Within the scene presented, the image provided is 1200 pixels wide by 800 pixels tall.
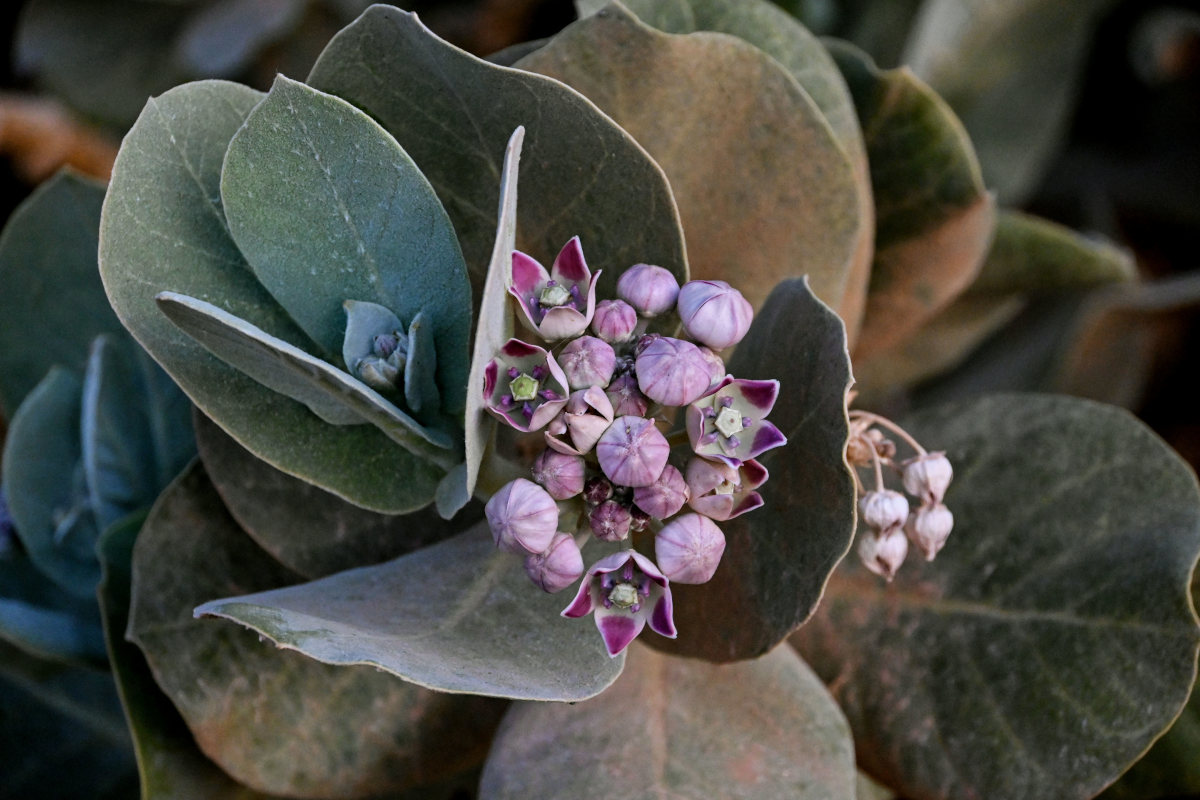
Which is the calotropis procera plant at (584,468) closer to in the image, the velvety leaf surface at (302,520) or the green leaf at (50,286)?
the velvety leaf surface at (302,520)

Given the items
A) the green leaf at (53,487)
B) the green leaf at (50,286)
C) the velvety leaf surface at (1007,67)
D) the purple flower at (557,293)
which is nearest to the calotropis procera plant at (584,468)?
the purple flower at (557,293)

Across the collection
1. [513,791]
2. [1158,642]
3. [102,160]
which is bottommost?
[102,160]

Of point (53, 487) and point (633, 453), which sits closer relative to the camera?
point (633, 453)

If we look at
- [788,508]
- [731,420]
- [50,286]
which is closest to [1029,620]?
[788,508]

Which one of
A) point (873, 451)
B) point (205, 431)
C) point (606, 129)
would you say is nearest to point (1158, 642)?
point (873, 451)

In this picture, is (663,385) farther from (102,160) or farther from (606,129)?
(102,160)

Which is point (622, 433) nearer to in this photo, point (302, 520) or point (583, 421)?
point (583, 421)
